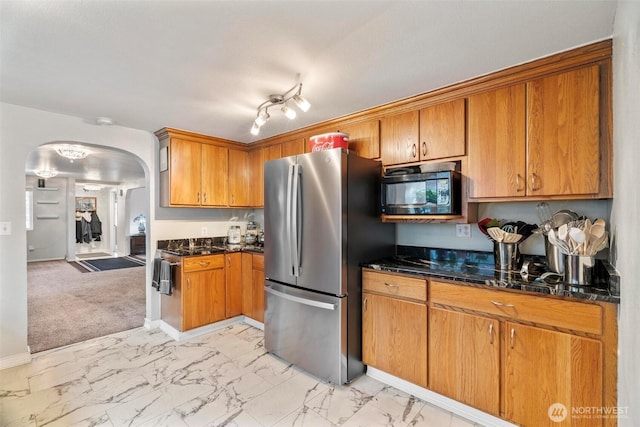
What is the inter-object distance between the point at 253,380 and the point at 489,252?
211 cm

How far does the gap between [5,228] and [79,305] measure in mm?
2250

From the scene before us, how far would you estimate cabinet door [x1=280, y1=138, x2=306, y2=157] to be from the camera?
10.8 feet

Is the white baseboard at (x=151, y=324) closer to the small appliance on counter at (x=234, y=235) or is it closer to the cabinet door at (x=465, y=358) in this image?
the small appliance on counter at (x=234, y=235)

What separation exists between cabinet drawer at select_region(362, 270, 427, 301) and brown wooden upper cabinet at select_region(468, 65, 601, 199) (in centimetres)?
75

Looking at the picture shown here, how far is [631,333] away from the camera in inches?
40.6

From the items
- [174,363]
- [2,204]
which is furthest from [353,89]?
[2,204]

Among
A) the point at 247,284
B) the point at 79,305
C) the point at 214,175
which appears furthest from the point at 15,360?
the point at 214,175

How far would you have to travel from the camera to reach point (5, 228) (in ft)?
8.17

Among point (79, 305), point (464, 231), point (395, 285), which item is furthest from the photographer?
point (79, 305)

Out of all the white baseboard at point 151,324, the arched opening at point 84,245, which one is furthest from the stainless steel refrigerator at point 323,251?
the arched opening at point 84,245

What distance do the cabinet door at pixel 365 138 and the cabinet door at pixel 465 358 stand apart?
1396 millimetres

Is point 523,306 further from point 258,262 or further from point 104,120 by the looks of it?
point 104,120

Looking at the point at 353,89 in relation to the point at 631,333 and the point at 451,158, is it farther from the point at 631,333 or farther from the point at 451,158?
the point at 631,333

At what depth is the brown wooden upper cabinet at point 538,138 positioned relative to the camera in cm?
169
